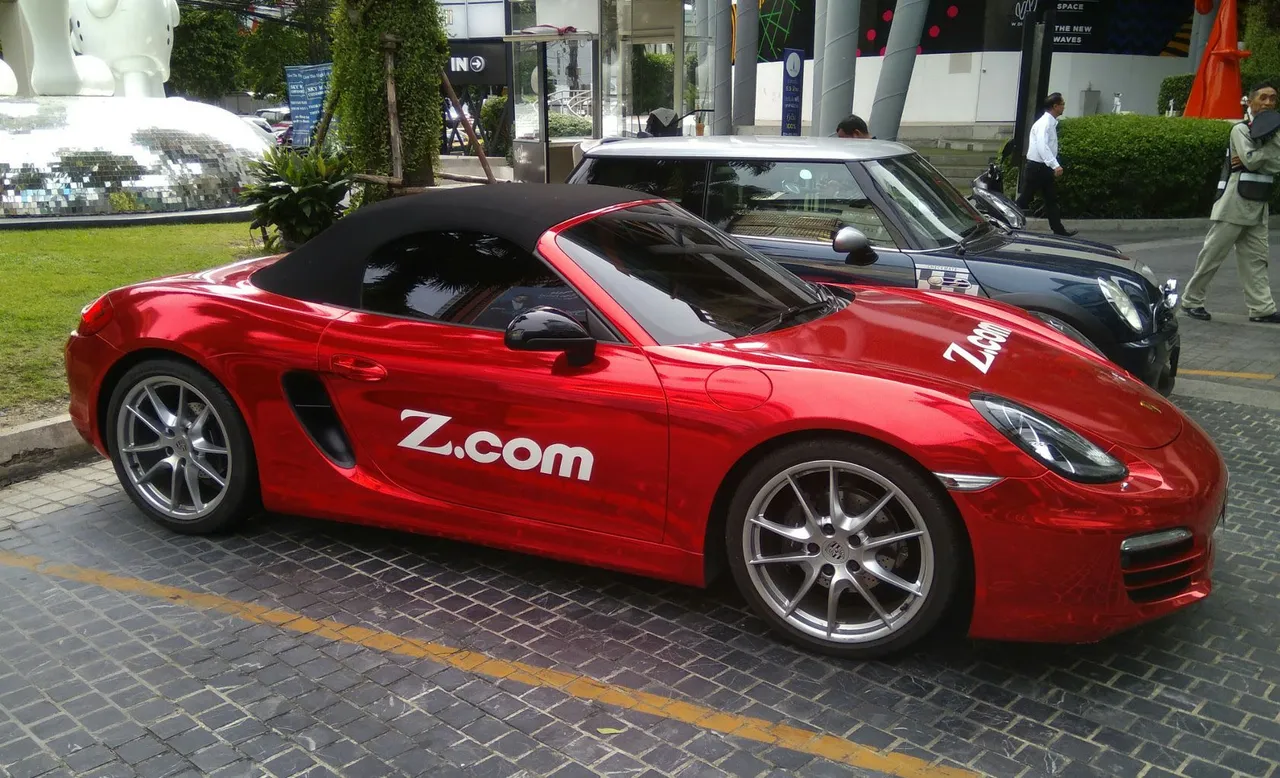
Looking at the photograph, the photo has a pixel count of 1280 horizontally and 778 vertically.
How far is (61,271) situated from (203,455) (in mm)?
5817

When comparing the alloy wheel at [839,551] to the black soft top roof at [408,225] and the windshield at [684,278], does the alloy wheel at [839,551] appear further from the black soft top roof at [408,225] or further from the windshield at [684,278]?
the black soft top roof at [408,225]

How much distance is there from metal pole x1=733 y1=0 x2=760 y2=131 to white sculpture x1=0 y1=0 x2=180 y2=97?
10.3 metres

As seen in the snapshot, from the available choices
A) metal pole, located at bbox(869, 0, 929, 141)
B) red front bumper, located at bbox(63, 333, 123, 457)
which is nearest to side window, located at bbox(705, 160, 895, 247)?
red front bumper, located at bbox(63, 333, 123, 457)

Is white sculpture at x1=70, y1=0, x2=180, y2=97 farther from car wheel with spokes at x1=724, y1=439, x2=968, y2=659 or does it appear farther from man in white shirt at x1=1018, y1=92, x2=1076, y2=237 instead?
car wheel with spokes at x1=724, y1=439, x2=968, y2=659

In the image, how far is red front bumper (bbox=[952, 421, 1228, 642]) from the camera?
305 centimetres

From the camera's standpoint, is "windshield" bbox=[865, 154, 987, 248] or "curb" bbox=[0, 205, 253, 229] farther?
"curb" bbox=[0, 205, 253, 229]

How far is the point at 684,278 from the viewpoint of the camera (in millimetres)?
3998

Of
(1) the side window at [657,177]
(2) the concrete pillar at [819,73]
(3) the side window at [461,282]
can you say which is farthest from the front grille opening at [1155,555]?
(2) the concrete pillar at [819,73]

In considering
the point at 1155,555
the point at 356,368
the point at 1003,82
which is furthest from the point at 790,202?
the point at 1003,82

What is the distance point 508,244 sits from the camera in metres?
Answer: 3.92

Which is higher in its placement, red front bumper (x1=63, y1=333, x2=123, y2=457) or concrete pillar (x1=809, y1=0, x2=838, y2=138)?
concrete pillar (x1=809, y1=0, x2=838, y2=138)

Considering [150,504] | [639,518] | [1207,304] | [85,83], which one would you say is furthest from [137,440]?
[85,83]

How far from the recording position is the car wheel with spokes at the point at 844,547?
318cm

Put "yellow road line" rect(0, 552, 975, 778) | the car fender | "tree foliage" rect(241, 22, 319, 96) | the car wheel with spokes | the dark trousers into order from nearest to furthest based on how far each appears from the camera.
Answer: "yellow road line" rect(0, 552, 975, 778), the car wheel with spokes, the car fender, the dark trousers, "tree foliage" rect(241, 22, 319, 96)
